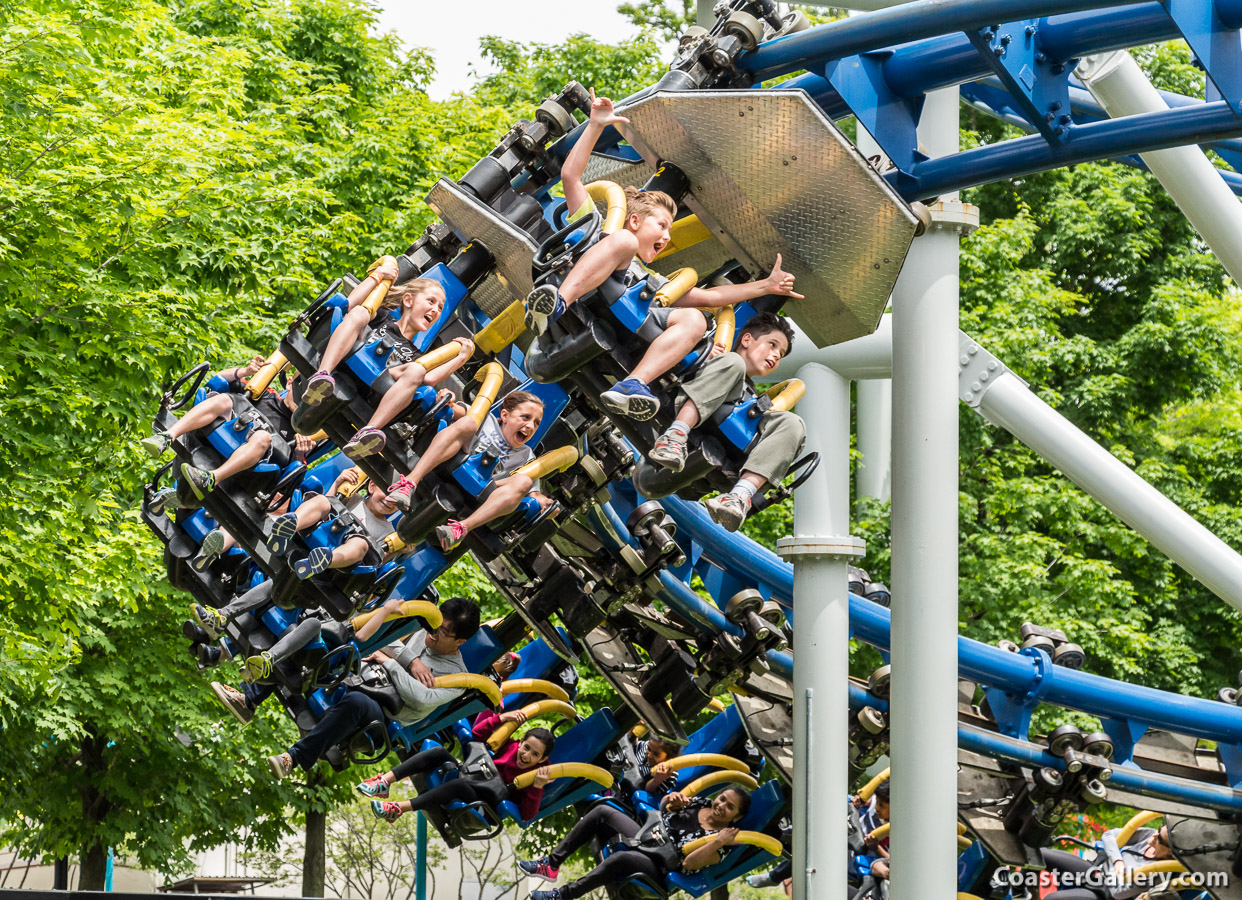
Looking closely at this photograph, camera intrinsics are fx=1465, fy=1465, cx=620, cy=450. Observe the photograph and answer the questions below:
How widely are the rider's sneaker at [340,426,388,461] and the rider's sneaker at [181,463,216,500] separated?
0.94 m

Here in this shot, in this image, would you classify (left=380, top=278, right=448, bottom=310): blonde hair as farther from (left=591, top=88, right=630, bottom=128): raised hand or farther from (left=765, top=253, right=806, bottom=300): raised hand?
(left=765, top=253, right=806, bottom=300): raised hand

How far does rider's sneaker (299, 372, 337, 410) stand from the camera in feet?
20.7

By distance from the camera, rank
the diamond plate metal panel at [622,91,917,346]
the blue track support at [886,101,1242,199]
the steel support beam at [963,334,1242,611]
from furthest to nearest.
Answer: the steel support beam at [963,334,1242,611] → the diamond plate metal panel at [622,91,917,346] → the blue track support at [886,101,1242,199]

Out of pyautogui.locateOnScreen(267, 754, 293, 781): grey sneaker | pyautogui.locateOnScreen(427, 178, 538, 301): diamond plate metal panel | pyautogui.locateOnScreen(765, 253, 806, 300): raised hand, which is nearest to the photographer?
pyautogui.locateOnScreen(765, 253, 806, 300): raised hand

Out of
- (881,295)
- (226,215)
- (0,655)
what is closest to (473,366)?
(881,295)

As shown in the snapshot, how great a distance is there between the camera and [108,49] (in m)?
11.5

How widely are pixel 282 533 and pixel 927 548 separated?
298cm

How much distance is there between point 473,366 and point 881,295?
237cm

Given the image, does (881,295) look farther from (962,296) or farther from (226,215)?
(962,296)

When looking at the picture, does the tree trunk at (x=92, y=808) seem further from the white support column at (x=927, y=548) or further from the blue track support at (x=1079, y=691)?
the white support column at (x=927, y=548)

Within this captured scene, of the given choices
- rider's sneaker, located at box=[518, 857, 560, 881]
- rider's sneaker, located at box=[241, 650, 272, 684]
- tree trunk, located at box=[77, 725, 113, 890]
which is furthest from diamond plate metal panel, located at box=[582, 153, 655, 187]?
tree trunk, located at box=[77, 725, 113, 890]

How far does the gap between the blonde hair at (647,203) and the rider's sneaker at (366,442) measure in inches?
56.8

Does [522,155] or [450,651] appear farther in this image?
[450,651]

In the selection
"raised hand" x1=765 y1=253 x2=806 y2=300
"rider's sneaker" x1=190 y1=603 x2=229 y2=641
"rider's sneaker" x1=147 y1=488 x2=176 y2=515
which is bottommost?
"rider's sneaker" x1=190 y1=603 x2=229 y2=641
